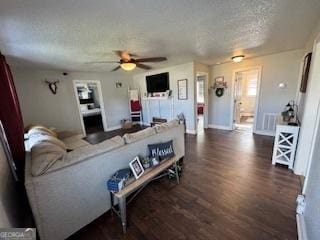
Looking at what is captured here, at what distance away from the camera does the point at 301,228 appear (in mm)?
1423

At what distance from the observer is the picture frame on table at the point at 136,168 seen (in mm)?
1764

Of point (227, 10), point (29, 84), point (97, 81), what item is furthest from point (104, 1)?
point (97, 81)

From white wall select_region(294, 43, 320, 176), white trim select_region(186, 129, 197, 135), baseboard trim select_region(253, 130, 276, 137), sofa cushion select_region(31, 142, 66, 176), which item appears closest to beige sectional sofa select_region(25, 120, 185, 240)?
sofa cushion select_region(31, 142, 66, 176)

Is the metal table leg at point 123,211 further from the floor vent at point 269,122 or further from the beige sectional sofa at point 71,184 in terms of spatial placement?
the floor vent at point 269,122

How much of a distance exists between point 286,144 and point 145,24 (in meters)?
3.09

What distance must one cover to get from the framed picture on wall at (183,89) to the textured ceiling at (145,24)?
1871 millimetres

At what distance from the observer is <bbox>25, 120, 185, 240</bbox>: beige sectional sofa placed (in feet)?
4.19

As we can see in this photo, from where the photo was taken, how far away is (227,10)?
5.41ft

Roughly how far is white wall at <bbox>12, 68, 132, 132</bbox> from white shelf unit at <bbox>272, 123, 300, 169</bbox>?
216 inches

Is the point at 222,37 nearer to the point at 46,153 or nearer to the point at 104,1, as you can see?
the point at 104,1

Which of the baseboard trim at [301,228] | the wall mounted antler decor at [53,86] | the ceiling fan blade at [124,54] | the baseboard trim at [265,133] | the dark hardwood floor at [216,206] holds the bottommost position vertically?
the dark hardwood floor at [216,206]

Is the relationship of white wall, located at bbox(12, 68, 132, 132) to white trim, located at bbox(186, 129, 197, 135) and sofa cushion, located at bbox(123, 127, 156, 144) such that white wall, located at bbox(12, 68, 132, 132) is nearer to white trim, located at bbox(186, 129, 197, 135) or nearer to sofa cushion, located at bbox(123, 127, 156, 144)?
white trim, located at bbox(186, 129, 197, 135)

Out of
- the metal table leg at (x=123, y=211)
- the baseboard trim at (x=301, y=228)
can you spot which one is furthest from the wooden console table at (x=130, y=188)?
the baseboard trim at (x=301, y=228)

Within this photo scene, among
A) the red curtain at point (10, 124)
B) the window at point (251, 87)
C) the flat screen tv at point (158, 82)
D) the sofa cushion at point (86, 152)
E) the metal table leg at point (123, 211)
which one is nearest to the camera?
the sofa cushion at point (86, 152)
